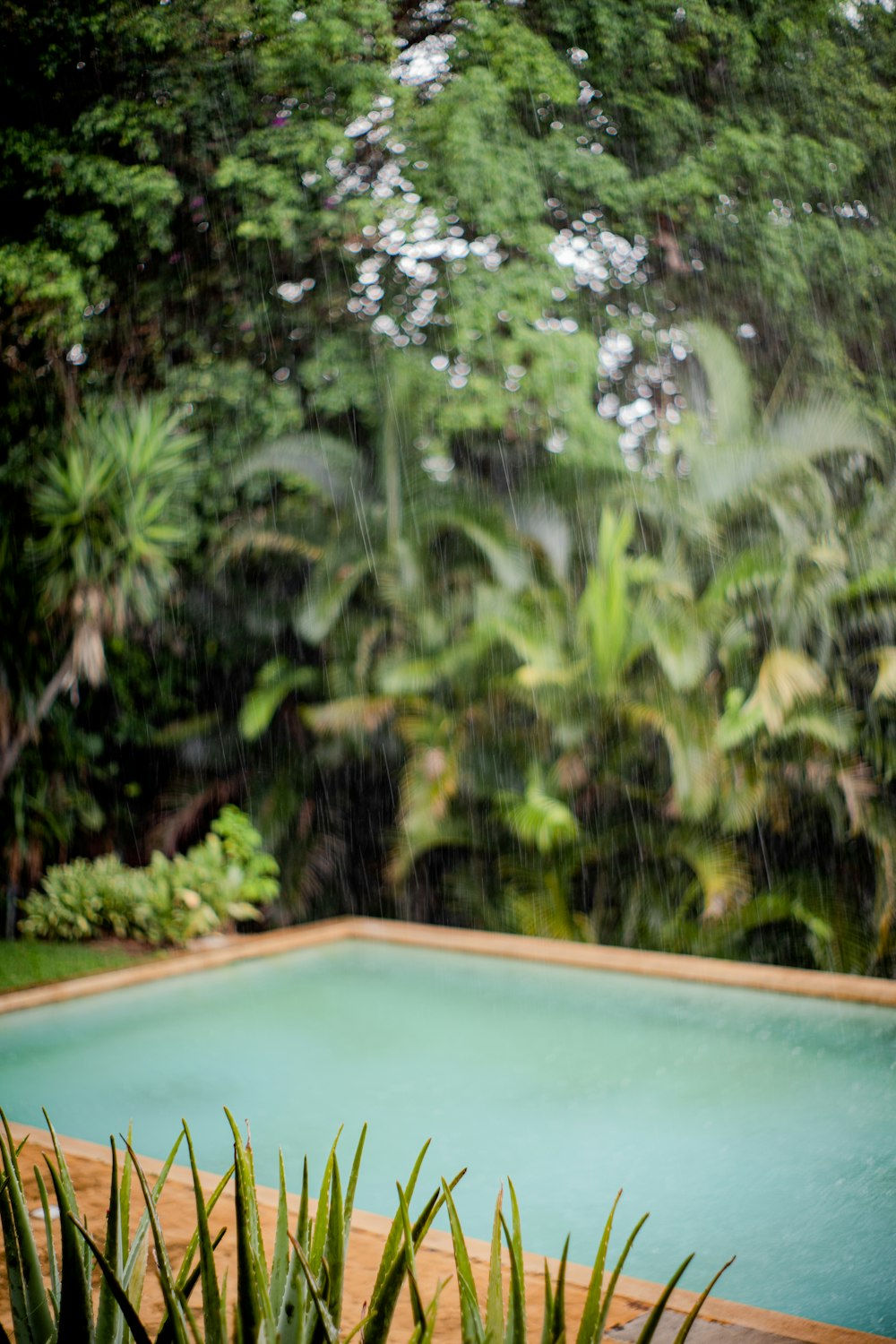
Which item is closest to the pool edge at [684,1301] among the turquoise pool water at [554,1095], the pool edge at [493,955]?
the turquoise pool water at [554,1095]

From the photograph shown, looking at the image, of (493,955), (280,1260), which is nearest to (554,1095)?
(493,955)

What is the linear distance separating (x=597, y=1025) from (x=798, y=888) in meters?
1.65

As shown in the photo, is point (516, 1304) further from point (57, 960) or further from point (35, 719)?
point (35, 719)

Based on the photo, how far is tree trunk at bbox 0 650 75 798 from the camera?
6.28 metres

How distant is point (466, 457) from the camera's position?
8617mm

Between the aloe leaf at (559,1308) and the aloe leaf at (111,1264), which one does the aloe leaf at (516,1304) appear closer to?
the aloe leaf at (559,1308)

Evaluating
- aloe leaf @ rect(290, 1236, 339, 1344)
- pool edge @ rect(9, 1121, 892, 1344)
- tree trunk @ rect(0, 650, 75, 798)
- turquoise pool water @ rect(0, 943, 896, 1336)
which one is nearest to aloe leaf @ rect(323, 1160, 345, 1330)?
aloe leaf @ rect(290, 1236, 339, 1344)

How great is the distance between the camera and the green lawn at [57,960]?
17.8 feet

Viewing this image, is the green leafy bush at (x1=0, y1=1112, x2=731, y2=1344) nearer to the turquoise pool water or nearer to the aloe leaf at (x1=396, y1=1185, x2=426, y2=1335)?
the aloe leaf at (x1=396, y1=1185, x2=426, y2=1335)

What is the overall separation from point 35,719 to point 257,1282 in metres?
5.90

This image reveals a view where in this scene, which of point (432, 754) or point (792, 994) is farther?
point (432, 754)

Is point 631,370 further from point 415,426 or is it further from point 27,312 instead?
point 27,312

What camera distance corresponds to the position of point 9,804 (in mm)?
6633

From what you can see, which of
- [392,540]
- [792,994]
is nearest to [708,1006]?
[792,994]
